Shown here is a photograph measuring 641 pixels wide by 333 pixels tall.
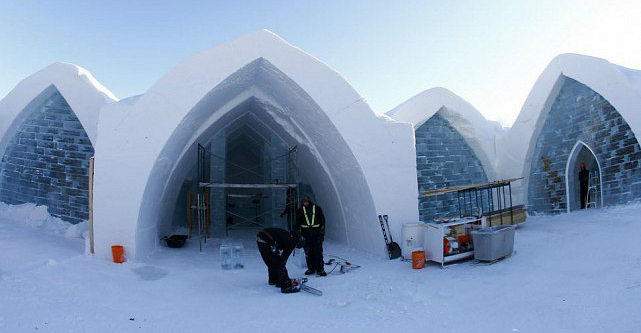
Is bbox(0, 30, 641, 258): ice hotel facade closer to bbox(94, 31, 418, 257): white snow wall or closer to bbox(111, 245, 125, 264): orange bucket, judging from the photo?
bbox(94, 31, 418, 257): white snow wall

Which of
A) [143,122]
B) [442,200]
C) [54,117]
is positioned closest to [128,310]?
[143,122]

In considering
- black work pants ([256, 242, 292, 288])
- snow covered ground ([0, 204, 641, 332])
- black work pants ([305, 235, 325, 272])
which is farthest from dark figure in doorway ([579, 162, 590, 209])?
black work pants ([256, 242, 292, 288])

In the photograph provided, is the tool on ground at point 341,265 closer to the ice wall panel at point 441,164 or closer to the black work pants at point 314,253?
the black work pants at point 314,253

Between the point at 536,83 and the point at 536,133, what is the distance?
4.48 ft

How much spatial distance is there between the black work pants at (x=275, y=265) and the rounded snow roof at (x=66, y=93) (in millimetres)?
6106

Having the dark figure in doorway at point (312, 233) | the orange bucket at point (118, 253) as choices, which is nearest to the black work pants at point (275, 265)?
the dark figure in doorway at point (312, 233)

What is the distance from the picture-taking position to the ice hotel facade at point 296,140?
691 cm

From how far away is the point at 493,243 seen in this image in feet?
18.3

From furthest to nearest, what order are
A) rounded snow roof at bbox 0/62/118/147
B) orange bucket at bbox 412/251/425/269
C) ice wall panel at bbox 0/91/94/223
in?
1. ice wall panel at bbox 0/91/94/223
2. rounded snow roof at bbox 0/62/118/147
3. orange bucket at bbox 412/251/425/269

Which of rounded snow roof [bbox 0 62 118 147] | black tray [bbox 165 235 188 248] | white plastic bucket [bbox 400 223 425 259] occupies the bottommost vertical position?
black tray [bbox 165 235 188 248]

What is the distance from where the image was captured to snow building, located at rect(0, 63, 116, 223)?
9.11m

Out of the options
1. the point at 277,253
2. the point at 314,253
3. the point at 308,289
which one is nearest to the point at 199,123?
the point at 314,253

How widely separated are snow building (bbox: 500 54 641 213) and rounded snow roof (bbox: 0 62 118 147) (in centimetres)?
1086

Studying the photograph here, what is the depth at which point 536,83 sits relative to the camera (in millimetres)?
10781
